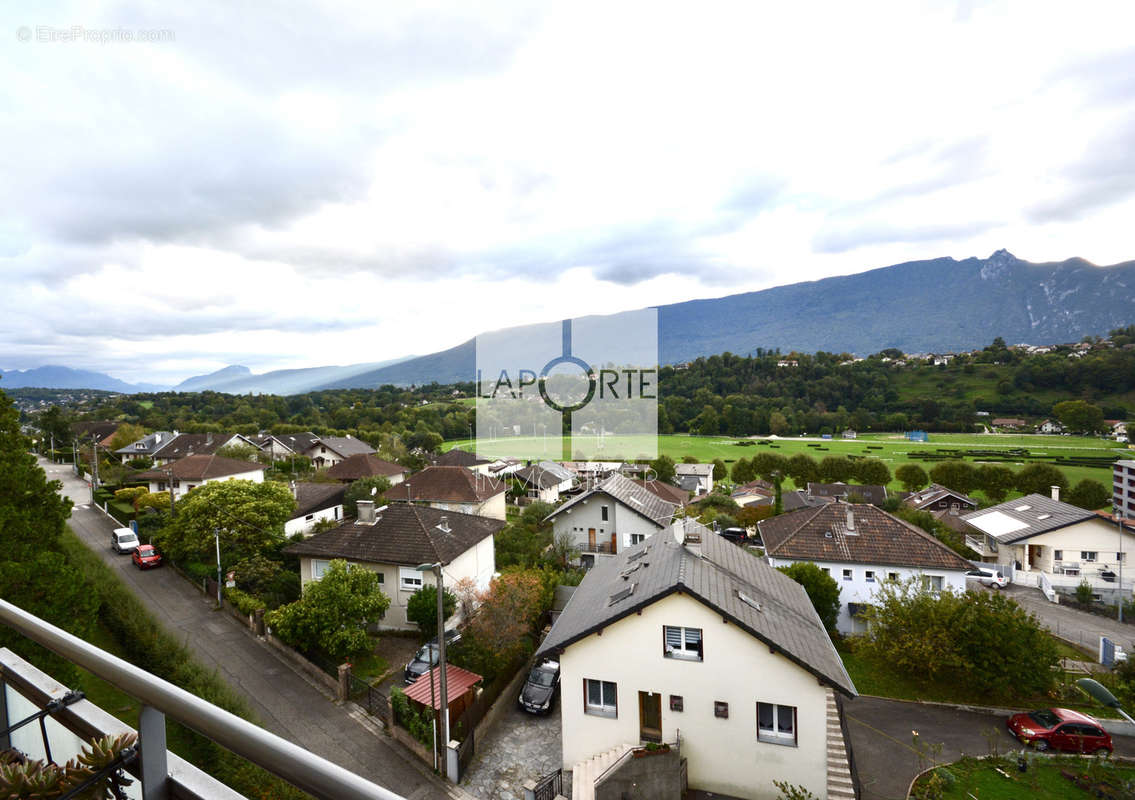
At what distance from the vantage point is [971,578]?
116ft

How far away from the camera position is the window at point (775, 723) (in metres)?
13.8

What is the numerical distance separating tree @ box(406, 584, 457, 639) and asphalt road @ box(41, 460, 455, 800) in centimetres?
422

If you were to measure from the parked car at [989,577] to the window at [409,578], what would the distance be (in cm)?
3576

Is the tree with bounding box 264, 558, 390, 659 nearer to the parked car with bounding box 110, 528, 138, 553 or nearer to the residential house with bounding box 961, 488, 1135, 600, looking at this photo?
the parked car with bounding box 110, 528, 138, 553

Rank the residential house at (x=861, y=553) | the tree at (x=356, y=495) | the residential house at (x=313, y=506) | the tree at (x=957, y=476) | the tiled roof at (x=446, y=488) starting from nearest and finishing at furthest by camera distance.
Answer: the residential house at (x=861, y=553) → the residential house at (x=313, y=506) → the tree at (x=356, y=495) → the tiled roof at (x=446, y=488) → the tree at (x=957, y=476)

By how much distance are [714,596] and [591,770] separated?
5700mm

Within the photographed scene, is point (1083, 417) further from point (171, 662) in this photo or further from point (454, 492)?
point (171, 662)

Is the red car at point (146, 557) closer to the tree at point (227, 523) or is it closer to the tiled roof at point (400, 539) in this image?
the tree at point (227, 523)

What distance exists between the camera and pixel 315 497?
37.1 meters

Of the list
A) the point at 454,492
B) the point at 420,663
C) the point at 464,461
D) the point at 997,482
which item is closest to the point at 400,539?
the point at 420,663

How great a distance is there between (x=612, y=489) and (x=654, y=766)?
74.3 feet

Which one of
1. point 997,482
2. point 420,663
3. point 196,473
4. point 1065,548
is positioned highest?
point 196,473

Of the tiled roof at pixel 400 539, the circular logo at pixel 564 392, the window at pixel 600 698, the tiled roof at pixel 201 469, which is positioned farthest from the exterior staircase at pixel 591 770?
the circular logo at pixel 564 392

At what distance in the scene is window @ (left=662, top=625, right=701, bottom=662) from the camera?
1455 centimetres
